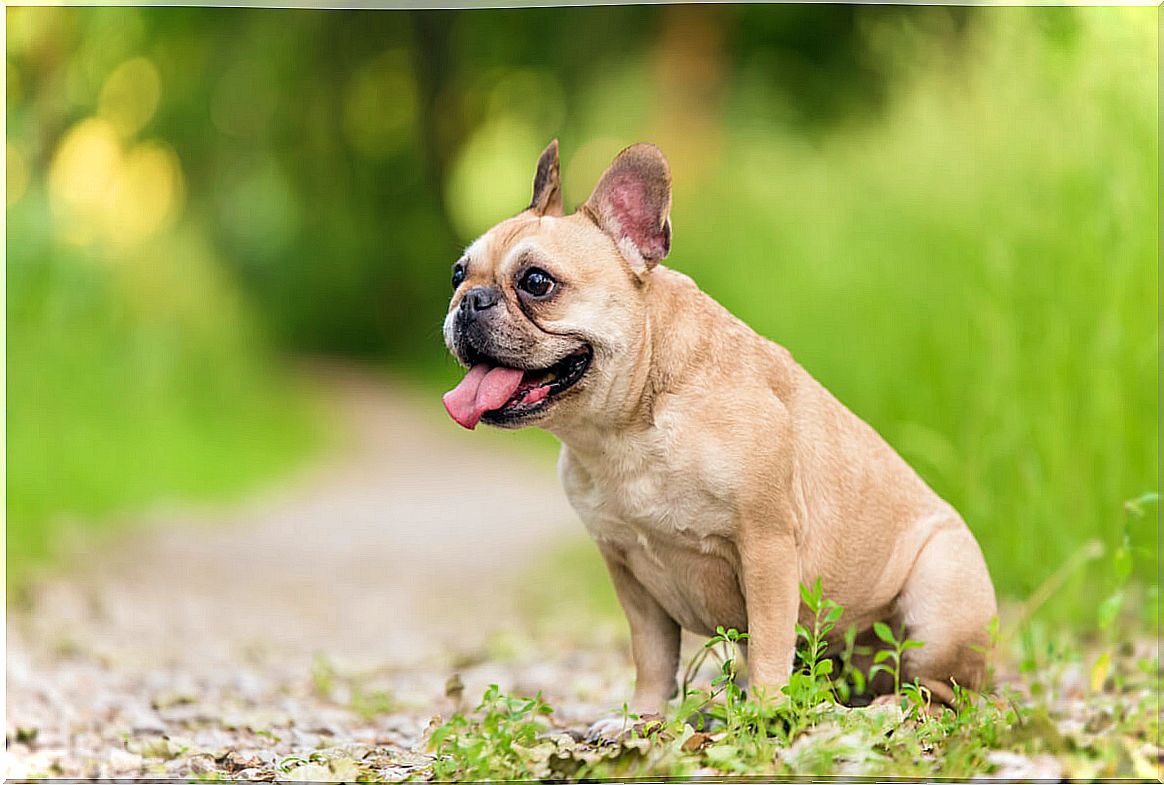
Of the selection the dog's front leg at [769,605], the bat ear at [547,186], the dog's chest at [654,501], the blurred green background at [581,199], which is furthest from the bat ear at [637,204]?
the blurred green background at [581,199]

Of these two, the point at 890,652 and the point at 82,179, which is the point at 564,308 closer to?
the point at 890,652

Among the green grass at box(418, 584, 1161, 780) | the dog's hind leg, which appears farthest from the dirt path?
the dog's hind leg

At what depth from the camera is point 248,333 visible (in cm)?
1513

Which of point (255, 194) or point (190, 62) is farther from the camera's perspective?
point (255, 194)

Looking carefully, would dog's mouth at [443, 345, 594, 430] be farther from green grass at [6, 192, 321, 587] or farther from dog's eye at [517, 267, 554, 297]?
green grass at [6, 192, 321, 587]

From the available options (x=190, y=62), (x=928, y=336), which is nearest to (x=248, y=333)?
(x=190, y=62)

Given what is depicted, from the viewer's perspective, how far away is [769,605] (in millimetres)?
3119

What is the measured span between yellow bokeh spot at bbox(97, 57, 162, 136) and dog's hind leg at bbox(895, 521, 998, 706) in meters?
9.78

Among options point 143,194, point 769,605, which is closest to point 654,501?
point 769,605

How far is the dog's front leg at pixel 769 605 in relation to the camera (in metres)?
3.11

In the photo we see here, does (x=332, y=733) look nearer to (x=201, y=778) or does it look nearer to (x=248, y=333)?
→ (x=201, y=778)

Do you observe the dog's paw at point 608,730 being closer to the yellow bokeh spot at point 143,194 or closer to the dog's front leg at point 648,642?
the dog's front leg at point 648,642

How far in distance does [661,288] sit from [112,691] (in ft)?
8.70

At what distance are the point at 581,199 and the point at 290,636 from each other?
2521mm
